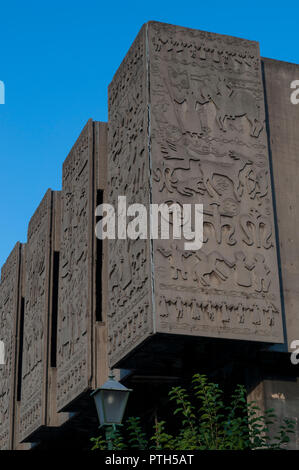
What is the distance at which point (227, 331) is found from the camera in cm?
1562

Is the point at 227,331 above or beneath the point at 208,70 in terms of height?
beneath

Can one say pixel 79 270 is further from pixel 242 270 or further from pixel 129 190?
pixel 242 270

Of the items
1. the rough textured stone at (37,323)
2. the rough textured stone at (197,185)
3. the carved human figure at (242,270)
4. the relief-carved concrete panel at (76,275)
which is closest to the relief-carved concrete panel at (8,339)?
the rough textured stone at (37,323)

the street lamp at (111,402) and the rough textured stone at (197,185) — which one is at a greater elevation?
the rough textured stone at (197,185)

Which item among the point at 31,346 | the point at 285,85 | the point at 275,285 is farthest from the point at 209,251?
the point at 31,346

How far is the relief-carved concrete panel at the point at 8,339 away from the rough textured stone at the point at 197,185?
321 inches

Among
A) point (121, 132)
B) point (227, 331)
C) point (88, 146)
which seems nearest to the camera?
point (227, 331)

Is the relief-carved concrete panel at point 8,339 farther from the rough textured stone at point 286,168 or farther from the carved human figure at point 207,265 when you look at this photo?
the carved human figure at point 207,265

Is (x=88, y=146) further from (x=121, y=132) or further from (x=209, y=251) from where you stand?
(x=209, y=251)

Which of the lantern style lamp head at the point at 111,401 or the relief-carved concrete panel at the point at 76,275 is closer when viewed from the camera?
the lantern style lamp head at the point at 111,401

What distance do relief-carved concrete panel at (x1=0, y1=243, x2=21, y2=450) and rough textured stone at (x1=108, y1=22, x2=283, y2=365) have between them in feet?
26.7

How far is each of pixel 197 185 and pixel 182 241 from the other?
3.96 feet

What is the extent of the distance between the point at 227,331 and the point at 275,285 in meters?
1.40

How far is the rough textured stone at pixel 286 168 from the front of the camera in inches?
666
